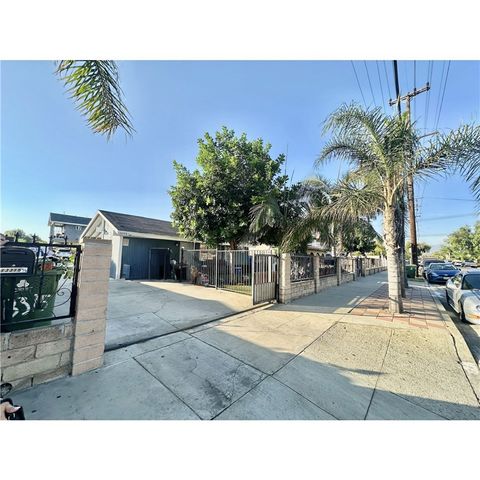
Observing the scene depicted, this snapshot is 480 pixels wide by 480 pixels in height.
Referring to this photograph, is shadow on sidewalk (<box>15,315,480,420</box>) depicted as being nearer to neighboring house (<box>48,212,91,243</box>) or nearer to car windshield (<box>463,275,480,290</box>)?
car windshield (<box>463,275,480,290</box>)

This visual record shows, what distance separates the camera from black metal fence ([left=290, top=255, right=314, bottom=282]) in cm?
844

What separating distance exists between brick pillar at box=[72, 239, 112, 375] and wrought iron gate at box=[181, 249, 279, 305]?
465 cm

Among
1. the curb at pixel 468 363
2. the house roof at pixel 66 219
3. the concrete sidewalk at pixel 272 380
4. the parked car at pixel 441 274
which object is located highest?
the house roof at pixel 66 219

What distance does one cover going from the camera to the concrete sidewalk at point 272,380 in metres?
2.37

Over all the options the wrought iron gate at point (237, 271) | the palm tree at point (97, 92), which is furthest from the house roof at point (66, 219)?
the palm tree at point (97, 92)

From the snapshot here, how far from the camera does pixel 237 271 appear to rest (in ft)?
32.8

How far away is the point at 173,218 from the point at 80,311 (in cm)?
1010

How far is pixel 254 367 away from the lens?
3.29m

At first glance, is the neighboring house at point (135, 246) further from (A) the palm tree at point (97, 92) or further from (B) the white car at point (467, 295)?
(B) the white car at point (467, 295)

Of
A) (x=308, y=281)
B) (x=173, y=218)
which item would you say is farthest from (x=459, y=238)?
(x=173, y=218)

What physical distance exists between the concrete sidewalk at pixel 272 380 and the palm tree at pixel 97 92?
379cm

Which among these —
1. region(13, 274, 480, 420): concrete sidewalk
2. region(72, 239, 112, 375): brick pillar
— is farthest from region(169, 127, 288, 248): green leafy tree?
region(72, 239, 112, 375): brick pillar

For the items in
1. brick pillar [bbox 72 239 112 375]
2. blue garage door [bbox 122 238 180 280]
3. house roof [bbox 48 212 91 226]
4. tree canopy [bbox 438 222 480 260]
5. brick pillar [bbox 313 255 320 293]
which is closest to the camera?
brick pillar [bbox 72 239 112 375]
